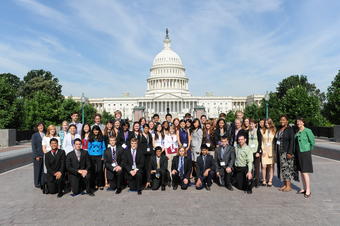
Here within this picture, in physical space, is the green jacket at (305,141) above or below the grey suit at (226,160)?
above

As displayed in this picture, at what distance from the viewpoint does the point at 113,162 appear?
393 inches

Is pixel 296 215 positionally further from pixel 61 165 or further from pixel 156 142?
pixel 61 165

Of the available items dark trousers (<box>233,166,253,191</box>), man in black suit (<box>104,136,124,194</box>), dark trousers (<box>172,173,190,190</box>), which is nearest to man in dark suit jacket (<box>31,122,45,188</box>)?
man in black suit (<box>104,136,124,194</box>)

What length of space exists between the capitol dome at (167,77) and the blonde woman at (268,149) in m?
114

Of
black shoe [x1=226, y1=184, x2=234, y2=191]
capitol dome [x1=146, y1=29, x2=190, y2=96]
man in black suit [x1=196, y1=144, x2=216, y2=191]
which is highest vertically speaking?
capitol dome [x1=146, y1=29, x2=190, y2=96]

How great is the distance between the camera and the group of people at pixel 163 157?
9469 millimetres

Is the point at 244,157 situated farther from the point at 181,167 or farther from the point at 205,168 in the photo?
the point at 181,167

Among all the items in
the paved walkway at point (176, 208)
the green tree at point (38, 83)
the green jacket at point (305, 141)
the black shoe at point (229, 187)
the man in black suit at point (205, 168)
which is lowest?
the paved walkway at point (176, 208)

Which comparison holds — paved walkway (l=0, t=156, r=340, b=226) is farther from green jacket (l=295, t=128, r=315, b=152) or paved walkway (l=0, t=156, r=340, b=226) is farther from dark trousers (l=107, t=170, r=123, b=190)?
green jacket (l=295, t=128, r=315, b=152)

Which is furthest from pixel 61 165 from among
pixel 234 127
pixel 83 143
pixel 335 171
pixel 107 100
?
pixel 107 100

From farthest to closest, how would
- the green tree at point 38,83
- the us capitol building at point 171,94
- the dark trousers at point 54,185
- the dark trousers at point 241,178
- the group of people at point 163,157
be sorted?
the us capitol building at point 171,94 → the green tree at point 38,83 → the dark trousers at point 241,178 → the group of people at point 163,157 → the dark trousers at point 54,185

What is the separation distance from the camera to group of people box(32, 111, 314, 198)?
31.1ft

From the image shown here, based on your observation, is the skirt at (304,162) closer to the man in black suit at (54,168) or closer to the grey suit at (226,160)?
the grey suit at (226,160)

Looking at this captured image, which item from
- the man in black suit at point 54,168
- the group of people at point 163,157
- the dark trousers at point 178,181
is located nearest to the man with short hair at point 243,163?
the group of people at point 163,157
